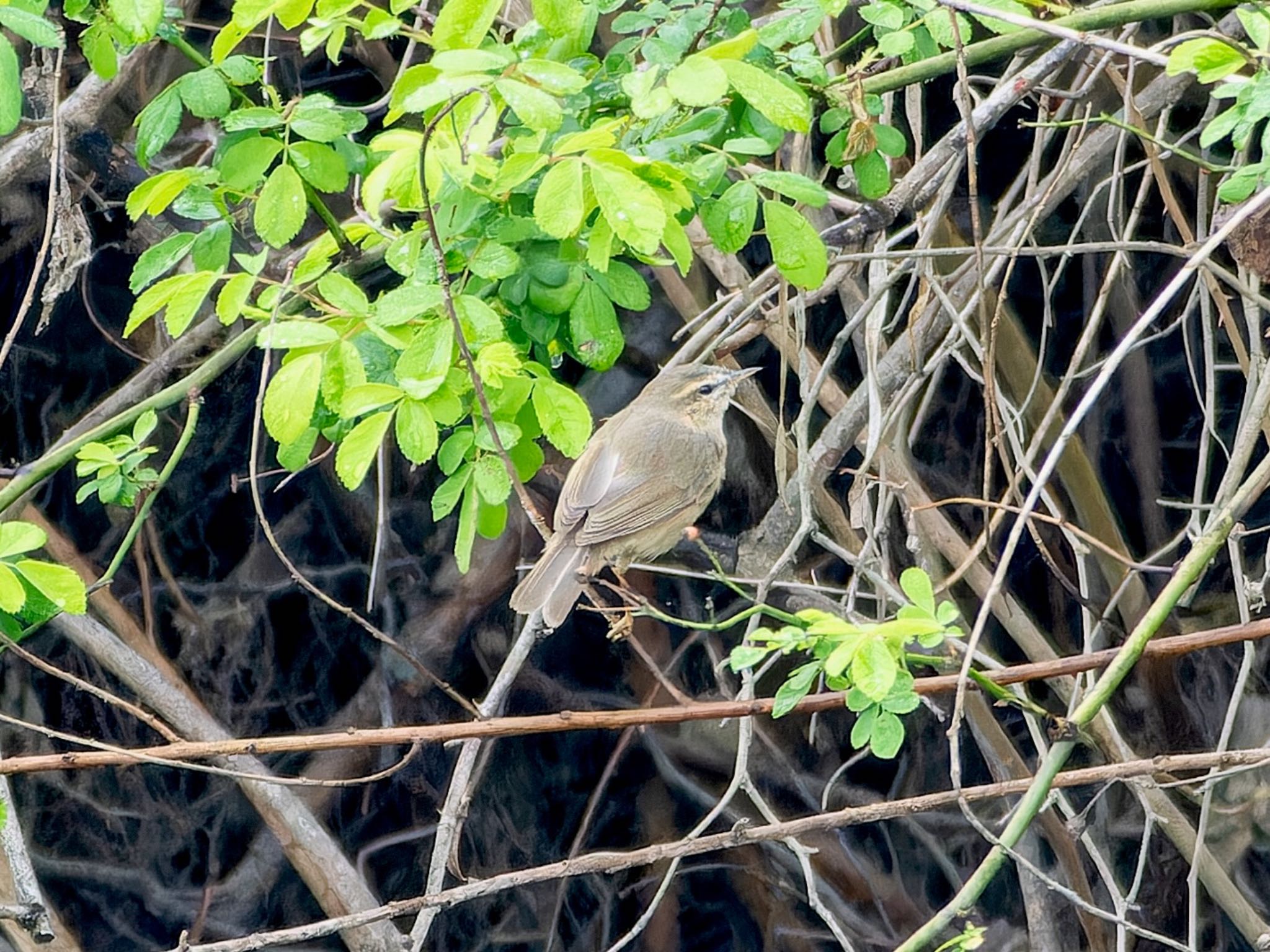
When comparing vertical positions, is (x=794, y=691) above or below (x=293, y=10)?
below

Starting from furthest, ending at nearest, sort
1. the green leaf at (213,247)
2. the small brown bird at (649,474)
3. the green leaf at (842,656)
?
the small brown bird at (649,474), the green leaf at (213,247), the green leaf at (842,656)

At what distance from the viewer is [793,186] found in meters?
2.52

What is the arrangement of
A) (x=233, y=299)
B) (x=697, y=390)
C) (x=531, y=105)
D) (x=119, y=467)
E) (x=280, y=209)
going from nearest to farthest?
(x=531, y=105)
(x=233, y=299)
(x=280, y=209)
(x=119, y=467)
(x=697, y=390)

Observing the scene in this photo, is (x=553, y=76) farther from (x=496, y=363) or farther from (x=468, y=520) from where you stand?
(x=468, y=520)

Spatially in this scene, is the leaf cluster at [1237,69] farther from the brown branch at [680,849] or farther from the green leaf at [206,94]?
the green leaf at [206,94]

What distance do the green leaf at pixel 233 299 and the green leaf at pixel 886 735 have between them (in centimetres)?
135

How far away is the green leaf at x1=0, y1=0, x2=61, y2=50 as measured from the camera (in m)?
2.38

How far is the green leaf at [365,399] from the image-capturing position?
2.33 metres

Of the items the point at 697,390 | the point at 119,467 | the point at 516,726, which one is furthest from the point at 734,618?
the point at 697,390

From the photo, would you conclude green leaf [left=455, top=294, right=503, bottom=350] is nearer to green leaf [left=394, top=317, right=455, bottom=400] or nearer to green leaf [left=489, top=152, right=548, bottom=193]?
green leaf [left=394, top=317, right=455, bottom=400]

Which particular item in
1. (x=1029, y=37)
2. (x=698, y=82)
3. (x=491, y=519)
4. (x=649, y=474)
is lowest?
(x=649, y=474)

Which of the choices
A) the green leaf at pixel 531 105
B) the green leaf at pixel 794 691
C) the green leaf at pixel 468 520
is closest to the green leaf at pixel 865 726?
the green leaf at pixel 794 691

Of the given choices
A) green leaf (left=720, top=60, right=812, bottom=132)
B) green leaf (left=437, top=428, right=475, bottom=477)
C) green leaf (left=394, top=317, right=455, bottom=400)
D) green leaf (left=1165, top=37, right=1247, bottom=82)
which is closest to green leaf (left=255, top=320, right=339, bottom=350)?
green leaf (left=394, top=317, right=455, bottom=400)

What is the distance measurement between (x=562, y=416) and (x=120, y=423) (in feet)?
4.28
